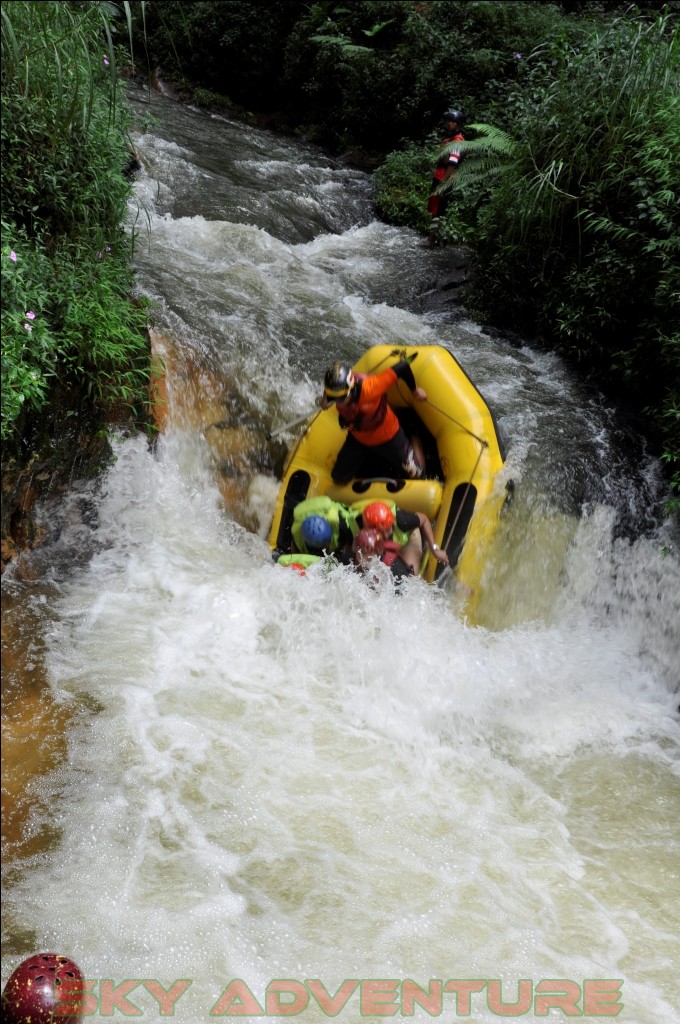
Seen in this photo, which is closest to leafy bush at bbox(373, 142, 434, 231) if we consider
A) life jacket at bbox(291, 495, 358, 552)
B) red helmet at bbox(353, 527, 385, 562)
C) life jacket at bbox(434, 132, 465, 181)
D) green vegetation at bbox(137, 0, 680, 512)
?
green vegetation at bbox(137, 0, 680, 512)

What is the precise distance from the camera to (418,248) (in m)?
8.55

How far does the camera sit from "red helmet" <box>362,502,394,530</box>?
4367 millimetres

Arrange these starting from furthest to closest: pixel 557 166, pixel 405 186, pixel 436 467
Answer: pixel 405 186, pixel 557 166, pixel 436 467

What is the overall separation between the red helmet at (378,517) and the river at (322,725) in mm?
369

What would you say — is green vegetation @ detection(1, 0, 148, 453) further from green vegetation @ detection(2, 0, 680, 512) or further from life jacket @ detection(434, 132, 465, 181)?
life jacket @ detection(434, 132, 465, 181)

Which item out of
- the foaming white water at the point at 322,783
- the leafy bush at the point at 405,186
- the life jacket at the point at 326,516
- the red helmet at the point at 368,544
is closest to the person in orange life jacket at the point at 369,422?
the life jacket at the point at 326,516

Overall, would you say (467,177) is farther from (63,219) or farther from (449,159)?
(63,219)

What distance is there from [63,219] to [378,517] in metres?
2.45

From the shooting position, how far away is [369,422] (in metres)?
4.71

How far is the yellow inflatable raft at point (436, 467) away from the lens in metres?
4.57

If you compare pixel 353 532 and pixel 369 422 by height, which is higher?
pixel 369 422

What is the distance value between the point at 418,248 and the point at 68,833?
24.1 ft

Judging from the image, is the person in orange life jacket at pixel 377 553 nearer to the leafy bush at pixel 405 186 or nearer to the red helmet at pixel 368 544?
the red helmet at pixel 368 544

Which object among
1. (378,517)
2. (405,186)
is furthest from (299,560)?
(405,186)
